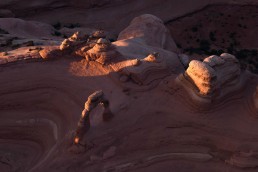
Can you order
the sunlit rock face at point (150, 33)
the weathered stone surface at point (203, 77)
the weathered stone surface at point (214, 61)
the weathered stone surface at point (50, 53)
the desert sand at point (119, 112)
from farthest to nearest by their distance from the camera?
the sunlit rock face at point (150, 33), the weathered stone surface at point (50, 53), the weathered stone surface at point (214, 61), the weathered stone surface at point (203, 77), the desert sand at point (119, 112)

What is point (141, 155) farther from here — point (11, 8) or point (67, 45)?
point (11, 8)

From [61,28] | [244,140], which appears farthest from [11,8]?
[244,140]

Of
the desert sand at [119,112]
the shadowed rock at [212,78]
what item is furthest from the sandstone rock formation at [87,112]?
the shadowed rock at [212,78]

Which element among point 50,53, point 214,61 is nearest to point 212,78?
point 214,61

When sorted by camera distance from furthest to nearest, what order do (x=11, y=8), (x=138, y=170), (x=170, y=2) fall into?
(x=170, y=2) < (x=11, y=8) < (x=138, y=170)

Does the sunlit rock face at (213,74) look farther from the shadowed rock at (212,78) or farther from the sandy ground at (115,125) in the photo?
the sandy ground at (115,125)

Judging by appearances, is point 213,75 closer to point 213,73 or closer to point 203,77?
point 213,73
